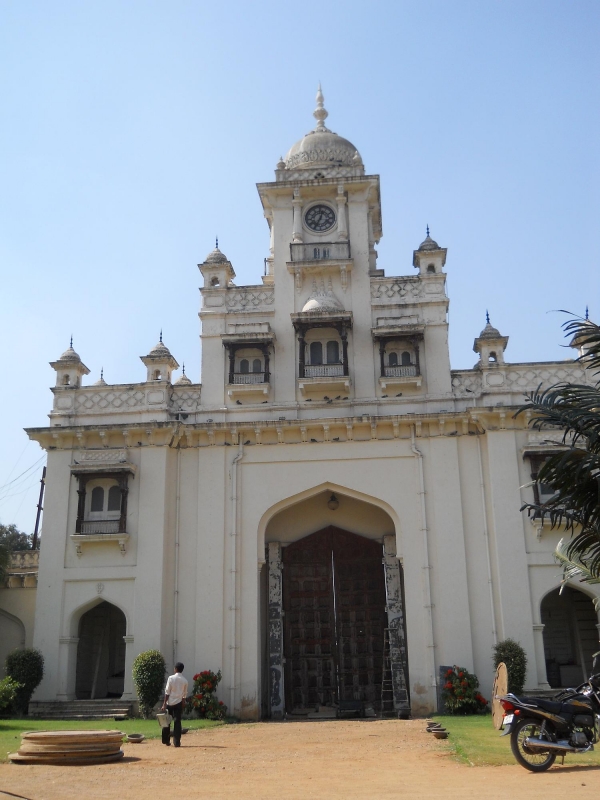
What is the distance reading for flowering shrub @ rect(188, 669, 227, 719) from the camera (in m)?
20.0

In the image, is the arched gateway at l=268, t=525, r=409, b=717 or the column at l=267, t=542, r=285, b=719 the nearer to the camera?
the column at l=267, t=542, r=285, b=719

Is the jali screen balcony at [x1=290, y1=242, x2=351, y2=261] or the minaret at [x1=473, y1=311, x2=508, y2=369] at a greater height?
the jali screen balcony at [x1=290, y1=242, x2=351, y2=261]

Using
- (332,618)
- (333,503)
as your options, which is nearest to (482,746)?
(332,618)

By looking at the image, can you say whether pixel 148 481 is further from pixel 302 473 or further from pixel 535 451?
pixel 535 451

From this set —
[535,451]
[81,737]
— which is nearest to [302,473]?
[535,451]

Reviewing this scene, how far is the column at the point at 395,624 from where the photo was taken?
21047mm

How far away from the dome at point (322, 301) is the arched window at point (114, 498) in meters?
7.13

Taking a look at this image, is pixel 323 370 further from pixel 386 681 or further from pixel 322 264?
pixel 386 681

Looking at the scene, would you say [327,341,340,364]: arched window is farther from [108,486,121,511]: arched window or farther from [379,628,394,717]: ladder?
[379,628,394,717]: ladder

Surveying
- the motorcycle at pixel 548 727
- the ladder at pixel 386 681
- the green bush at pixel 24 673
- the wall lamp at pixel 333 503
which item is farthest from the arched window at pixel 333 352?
the motorcycle at pixel 548 727

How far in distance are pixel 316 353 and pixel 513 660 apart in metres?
9.51

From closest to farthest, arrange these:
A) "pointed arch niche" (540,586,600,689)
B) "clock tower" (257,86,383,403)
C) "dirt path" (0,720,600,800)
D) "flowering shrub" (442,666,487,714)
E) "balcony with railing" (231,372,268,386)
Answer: "dirt path" (0,720,600,800)
"flowering shrub" (442,666,487,714)
"pointed arch niche" (540,586,600,689)
"clock tower" (257,86,383,403)
"balcony with railing" (231,372,268,386)

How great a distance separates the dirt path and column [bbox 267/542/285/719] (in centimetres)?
660

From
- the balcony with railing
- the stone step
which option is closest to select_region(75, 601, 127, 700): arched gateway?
the stone step
